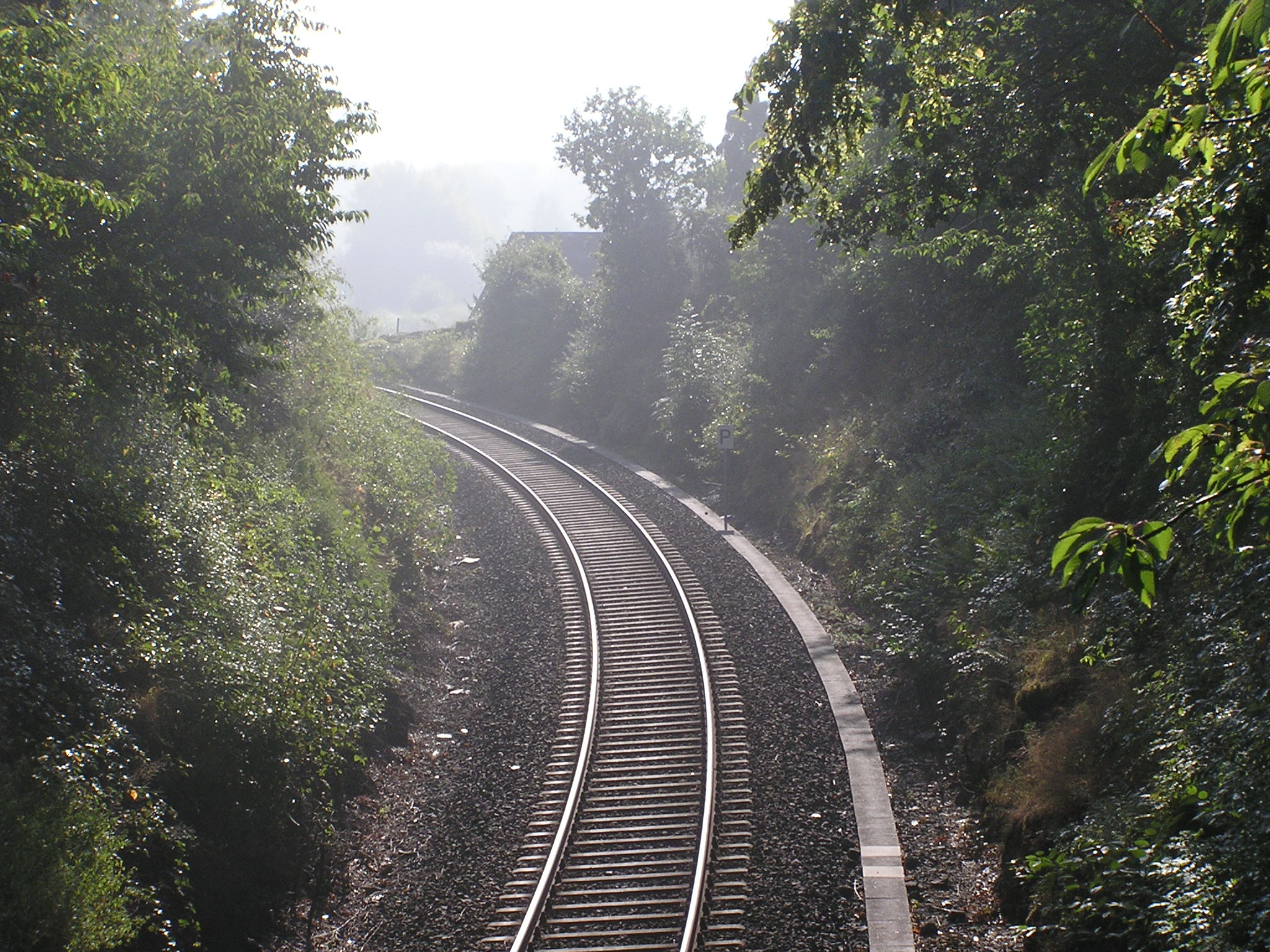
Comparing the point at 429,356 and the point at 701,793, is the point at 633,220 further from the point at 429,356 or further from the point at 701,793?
the point at 701,793

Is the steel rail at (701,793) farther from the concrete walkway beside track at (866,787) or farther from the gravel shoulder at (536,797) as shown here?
the concrete walkway beside track at (866,787)

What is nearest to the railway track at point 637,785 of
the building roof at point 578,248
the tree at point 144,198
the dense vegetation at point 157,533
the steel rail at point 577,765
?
the steel rail at point 577,765

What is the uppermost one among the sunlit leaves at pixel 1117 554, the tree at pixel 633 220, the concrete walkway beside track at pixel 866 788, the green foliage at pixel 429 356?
the tree at pixel 633 220

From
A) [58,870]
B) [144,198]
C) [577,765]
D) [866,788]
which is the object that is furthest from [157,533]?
[866,788]

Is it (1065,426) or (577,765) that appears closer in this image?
(577,765)

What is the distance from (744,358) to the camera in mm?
29016

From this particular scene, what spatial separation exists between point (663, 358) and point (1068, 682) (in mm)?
25946

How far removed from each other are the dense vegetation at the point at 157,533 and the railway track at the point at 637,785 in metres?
2.39

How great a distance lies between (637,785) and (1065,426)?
726cm

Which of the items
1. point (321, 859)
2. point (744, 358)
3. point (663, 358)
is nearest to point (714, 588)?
point (321, 859)

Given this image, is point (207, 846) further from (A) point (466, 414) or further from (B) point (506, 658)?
(A) point (466, 414)

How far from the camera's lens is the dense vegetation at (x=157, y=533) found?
754 centimetres

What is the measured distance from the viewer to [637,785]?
390 inches

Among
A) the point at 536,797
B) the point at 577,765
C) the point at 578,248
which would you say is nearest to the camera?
the point at 536,797
